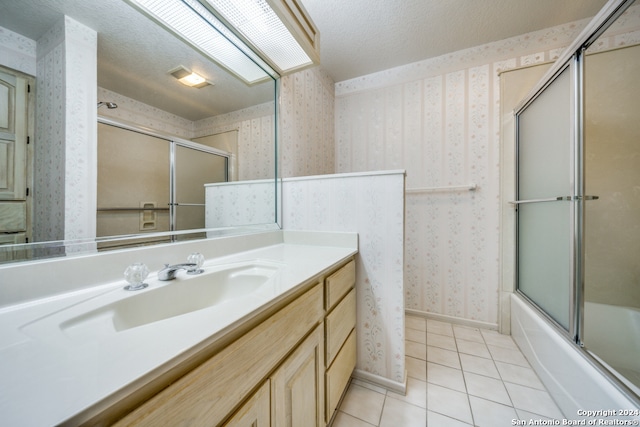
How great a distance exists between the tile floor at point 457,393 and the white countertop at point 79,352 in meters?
0.96

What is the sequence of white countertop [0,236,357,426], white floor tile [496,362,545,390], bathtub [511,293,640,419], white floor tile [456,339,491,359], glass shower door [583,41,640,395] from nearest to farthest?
white countertop [0,236,357,426] → bathtub [511,293,640,419] → white floor tile [496,362,545,390] → glass shower door [583,41,640,395] → white floor tile [456,339,491,359]

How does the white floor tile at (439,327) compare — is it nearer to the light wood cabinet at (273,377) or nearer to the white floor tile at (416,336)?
the white floor tile at (416,336)

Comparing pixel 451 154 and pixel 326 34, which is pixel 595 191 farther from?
pixel 326 34

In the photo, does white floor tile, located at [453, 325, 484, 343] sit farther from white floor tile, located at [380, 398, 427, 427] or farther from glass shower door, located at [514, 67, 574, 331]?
white floor tile, located at [380, 398, 427, 427]


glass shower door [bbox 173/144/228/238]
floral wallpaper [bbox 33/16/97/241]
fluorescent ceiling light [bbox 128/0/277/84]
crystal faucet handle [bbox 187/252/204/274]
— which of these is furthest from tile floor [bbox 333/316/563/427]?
fluorescent ceiling light [bbox 128/0/277/84]

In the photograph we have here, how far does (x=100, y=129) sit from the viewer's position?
708 millimetres

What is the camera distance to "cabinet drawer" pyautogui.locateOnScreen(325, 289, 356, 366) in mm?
907

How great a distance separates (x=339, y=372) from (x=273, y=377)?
1.84ft

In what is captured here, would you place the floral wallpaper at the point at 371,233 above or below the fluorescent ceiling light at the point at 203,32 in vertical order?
below

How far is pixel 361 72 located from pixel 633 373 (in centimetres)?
252

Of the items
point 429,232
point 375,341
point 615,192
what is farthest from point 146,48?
point 615,192

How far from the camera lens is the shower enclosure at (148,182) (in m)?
0.73

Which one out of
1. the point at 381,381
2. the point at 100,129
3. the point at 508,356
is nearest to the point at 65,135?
the point at 100,129

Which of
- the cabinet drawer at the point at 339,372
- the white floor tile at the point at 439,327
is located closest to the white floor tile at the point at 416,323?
the white floor tile at the point at 439,327
